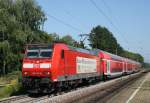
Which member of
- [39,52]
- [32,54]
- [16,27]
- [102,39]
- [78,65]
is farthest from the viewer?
[102,39]

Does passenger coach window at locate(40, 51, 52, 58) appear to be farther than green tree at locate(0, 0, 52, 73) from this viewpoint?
No

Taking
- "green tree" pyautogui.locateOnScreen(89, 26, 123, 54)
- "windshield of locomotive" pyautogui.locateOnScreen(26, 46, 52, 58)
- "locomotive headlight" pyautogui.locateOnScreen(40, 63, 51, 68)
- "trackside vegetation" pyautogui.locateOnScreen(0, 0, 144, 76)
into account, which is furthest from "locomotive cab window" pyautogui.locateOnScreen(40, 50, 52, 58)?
"green tree" pyautogui.locateOnScreen(89, 26, 123, 54)

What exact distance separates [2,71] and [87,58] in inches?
1463

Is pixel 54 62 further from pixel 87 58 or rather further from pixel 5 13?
pixel 5 13

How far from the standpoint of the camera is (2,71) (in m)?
65.9

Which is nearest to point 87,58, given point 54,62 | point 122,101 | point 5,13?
point 54,62

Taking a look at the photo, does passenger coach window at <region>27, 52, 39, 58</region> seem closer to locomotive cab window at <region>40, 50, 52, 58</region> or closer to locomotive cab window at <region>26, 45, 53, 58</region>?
locomotive cab window at <region>26, 45, 53, 58</region>

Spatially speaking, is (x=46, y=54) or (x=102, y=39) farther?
(x=102, y=39)

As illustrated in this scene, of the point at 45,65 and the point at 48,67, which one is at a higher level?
the point at 45,65

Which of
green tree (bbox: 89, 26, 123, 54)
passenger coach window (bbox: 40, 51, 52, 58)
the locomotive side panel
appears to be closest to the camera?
passenger coach window (bbox: 40, 51, 52, 58)

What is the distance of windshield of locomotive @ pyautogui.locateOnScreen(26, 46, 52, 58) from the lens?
23542 mm

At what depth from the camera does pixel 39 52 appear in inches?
937

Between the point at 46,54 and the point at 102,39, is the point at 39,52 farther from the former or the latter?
the point at 102,39

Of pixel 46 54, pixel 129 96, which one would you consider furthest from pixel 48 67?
pixel 129 96
